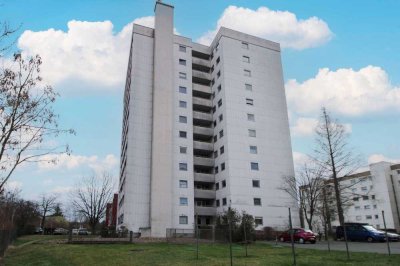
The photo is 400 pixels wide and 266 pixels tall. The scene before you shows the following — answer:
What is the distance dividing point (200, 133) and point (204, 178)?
27.3 feet

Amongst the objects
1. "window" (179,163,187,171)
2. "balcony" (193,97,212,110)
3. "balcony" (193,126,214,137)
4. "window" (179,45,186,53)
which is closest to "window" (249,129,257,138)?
"balcony" (193,126,214,137)

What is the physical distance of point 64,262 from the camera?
723 inches

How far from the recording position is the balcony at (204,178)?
5884cm

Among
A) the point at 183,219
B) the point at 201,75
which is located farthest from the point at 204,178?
the point at 201,75

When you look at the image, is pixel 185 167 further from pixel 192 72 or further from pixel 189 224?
pixel 192 72

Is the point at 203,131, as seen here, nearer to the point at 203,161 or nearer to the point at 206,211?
the point at 203,161

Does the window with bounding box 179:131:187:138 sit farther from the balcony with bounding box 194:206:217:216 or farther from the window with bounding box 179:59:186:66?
the window with bounding box 179:59:186:66

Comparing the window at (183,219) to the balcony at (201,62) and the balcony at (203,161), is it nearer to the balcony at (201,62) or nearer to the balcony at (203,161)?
the balcony at (203,161)

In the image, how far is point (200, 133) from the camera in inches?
2459

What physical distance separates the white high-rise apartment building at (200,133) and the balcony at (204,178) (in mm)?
171

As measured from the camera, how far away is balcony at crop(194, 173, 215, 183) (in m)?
58.8

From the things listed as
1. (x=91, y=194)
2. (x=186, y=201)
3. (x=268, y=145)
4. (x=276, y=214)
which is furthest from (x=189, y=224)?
(x=91, y=194)

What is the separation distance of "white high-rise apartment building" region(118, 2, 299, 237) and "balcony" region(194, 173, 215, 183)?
0.56ft

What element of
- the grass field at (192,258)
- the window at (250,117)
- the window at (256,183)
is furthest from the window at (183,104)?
the grass field at (192,258)
